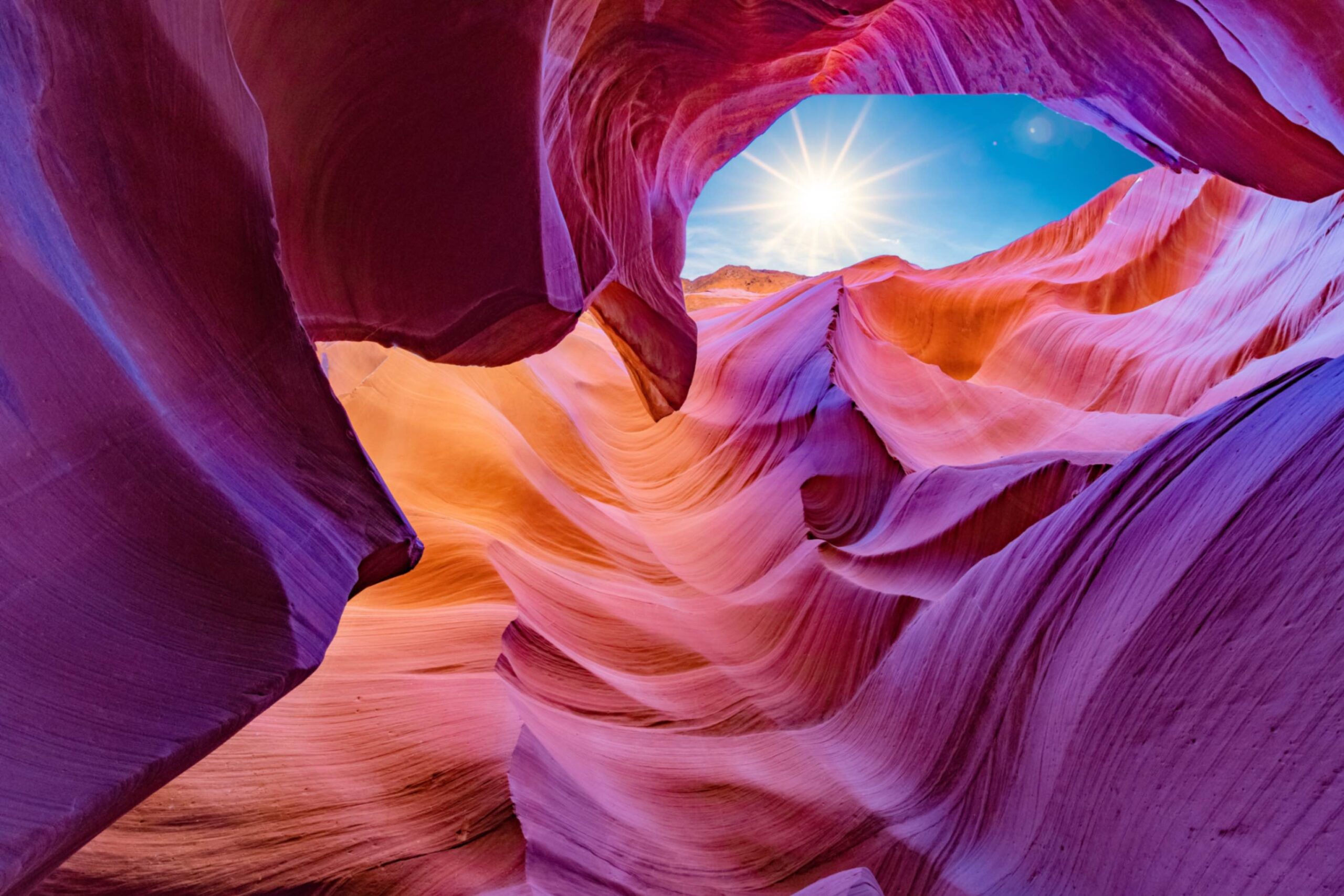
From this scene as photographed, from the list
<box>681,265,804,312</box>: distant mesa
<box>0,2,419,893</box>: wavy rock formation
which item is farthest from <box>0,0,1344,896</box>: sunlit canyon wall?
<box>681,265,804,312</box>: distant mesa

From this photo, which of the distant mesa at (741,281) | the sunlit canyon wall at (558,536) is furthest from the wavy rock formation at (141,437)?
the distant mesa at (741,281)

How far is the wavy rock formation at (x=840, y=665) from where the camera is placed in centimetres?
203

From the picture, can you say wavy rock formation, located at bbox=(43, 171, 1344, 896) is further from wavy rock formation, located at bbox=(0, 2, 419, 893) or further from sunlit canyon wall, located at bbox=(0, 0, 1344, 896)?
wavy rock formation, located at bbox=(0, 2, 419, 893)

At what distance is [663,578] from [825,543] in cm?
128

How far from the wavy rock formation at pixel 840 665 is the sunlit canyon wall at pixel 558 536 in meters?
0.02

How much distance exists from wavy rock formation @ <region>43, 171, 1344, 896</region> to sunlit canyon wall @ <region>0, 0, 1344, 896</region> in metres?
0.02

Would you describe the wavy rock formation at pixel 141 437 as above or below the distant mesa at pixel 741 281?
above

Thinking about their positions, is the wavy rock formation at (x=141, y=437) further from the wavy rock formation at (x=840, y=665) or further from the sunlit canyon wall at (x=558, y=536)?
the wavy rock formation at (x=840, y=665)

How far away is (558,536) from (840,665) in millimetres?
2516

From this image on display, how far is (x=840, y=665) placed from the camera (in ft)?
12.6

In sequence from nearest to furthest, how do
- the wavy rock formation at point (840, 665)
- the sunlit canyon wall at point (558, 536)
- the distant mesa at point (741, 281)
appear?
1. the sunlit canyon wall at point (558, 536)
2. the wavy rock formation at point (840, 665)
3. the distant mesa at point (741, 281)

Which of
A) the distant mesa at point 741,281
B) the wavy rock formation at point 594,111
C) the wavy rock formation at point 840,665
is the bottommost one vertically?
the distant mesa at point 741,281

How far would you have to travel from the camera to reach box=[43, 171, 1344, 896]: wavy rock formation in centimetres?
203

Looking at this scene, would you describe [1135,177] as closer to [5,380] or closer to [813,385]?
[813,385]
